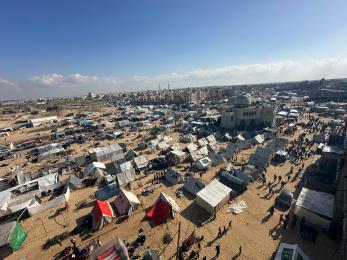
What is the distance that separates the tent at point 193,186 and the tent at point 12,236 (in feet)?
67.6

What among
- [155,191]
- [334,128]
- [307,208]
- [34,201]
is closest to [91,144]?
[34,201]

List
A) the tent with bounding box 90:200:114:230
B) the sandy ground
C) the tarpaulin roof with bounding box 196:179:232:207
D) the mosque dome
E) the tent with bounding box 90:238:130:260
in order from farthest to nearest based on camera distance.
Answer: the mosque dome, the tarpaulin roof with bounding box 196:179:232:207, the tent with bounding box 90:200:114:230, the sandy ground, the tent with bounding box 90:238:130:260

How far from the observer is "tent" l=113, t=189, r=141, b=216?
23.8 metres

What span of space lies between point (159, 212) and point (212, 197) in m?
6.98

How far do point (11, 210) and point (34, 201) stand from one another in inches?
107

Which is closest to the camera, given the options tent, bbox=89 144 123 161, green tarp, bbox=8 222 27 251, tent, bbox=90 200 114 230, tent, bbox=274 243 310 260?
tent, bbox=274 243 310 260

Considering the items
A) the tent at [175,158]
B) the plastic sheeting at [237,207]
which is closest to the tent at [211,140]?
the tent at [175,158]

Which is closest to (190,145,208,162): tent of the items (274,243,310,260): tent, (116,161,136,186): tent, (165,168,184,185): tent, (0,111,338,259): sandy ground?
(165,168,184,185): tent

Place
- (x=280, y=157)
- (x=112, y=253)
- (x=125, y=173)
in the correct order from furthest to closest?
(x=280, y=157)
(x=125, y=173)
(x=112, y=253)

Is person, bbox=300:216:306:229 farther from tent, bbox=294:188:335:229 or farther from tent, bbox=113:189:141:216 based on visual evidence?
tent, bbox=113:189:141:216

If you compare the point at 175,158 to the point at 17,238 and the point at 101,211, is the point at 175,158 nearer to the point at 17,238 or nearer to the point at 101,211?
the point at 101,211

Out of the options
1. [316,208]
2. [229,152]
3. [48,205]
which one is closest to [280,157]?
[229,152]

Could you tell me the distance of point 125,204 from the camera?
79.2ft

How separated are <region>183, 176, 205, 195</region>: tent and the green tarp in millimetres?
20534
